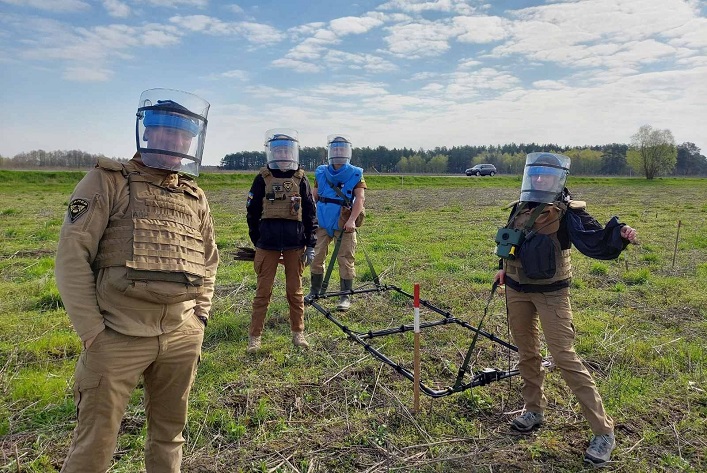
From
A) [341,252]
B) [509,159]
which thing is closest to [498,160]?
[509,159]

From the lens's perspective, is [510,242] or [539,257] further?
[510,242]

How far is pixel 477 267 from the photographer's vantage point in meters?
10.5

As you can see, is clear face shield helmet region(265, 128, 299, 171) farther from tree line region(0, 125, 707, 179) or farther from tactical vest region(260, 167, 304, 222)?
tree line region(0, 125, 707, 179)

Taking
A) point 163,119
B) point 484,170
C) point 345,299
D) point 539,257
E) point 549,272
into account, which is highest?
point 484,170

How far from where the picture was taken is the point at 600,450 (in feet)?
12.3

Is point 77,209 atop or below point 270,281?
atop

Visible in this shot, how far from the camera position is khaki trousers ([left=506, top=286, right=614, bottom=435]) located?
377 cm

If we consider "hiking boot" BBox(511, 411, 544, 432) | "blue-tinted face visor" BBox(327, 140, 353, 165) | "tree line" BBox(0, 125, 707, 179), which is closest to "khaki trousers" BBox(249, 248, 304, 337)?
"blue-tinted face visor" BBox(327, 140, 353, 165)

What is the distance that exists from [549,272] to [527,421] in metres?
1.41

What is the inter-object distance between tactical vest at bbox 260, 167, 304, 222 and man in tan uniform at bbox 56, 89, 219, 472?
2.55 m

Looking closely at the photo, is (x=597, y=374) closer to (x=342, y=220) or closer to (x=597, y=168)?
(x=342, y=220)

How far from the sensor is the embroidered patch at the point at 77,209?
2539 millimetres

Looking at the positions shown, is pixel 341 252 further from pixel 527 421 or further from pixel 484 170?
pixel 484 170

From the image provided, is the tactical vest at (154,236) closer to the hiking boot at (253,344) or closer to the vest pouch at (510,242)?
the vest pouch at (510,242)
